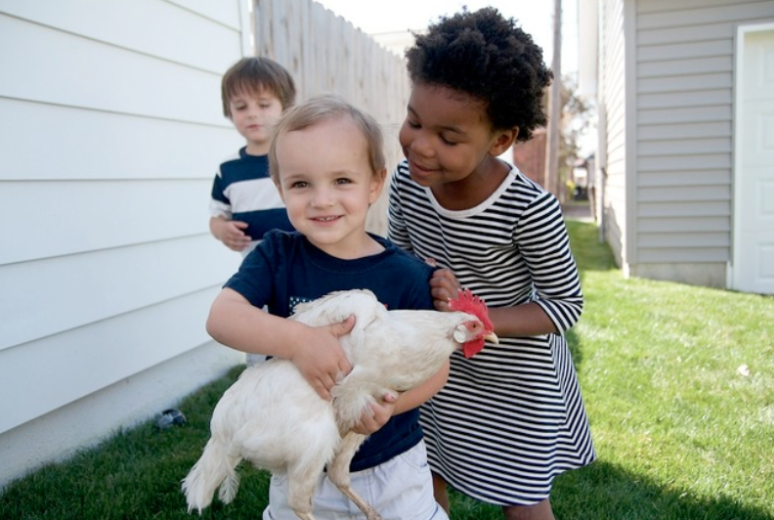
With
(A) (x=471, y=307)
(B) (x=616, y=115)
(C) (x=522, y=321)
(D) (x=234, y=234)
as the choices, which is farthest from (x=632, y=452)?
(B) (x=616, y=115)

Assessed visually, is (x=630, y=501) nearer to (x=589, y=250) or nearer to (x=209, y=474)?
(x=209, y=474)

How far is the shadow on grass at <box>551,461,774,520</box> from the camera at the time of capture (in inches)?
114

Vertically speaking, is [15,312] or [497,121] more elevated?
[497,121]

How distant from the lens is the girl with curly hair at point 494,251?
74.2 inches

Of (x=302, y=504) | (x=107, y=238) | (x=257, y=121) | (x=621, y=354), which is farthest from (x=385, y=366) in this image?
(x=621, y=354)

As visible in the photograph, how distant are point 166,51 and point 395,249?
2949 millimetres

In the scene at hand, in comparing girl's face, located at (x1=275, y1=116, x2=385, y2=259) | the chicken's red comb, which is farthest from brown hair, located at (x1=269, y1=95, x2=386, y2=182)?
Answer: the chicken's red comb

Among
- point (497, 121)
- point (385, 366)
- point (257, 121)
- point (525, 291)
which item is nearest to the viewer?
point (385, 366)

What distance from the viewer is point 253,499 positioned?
292cm

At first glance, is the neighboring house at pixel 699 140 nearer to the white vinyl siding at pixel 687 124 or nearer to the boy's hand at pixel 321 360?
the white vinyl siding at pixel 687 124

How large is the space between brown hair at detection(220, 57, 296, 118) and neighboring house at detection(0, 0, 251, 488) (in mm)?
801

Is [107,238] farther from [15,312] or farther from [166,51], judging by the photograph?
[166,51]

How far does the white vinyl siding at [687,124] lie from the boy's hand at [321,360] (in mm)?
7693

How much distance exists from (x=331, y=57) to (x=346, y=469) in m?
5.16
